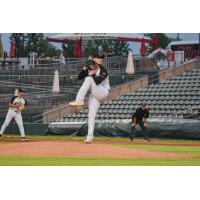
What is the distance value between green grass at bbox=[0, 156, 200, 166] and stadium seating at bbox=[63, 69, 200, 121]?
21.0ft

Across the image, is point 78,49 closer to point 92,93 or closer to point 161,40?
point 161,40

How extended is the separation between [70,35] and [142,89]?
4219mm

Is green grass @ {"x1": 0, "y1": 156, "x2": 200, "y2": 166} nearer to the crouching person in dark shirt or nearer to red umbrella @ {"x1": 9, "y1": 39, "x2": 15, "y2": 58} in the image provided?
red umbrella @ {"x1": 9, "y1": 39, "x2": 15, "y2": 58}

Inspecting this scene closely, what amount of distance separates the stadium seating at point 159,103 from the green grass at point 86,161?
6395mm

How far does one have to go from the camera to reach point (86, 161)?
31.1 feet

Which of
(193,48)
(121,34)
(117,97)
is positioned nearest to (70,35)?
(121,34)

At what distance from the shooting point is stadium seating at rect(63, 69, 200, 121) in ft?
53.3

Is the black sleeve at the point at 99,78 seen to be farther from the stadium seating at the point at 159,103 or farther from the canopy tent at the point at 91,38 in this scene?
the stadium seating at the point at 159,103

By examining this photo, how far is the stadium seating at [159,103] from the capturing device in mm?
16234

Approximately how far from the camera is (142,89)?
55.9 ft

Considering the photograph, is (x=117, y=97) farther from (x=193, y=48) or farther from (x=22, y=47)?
(x=22, y=47)

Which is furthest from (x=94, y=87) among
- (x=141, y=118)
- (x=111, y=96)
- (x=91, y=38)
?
(x=111, y=96)

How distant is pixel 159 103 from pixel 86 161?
7291mm

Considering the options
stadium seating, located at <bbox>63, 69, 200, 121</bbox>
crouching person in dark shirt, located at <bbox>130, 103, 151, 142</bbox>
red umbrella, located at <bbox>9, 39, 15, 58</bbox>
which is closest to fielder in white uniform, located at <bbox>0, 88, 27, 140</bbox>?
red umbrella, located at <bbox>9, 39, 15, 58</bbox>
